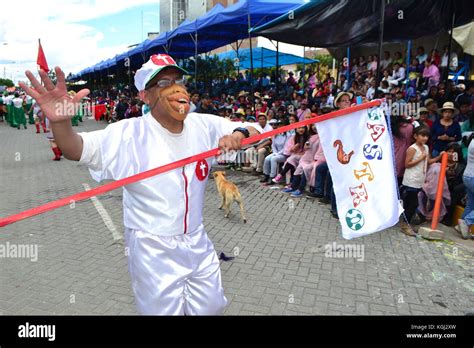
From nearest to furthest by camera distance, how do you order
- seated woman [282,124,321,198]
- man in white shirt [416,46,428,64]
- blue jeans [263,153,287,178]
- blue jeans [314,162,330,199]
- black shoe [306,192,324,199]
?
blue jeans [314,162,330,199], black shoe [306,192,324,199], seated woman [282,124,321,198], blue jeans [263,153,287,178], man in white shirt [416,46,428,64]

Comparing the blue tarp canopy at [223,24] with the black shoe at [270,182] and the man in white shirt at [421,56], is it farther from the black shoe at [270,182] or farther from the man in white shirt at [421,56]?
the black shoe at [270,182]

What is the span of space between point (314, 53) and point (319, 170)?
2819 centimetres

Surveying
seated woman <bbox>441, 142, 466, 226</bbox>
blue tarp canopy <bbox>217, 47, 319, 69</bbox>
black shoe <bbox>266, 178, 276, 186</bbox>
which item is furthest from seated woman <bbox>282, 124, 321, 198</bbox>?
blue tarp canopy <bbox>217, 47, 319, 69</bbox>

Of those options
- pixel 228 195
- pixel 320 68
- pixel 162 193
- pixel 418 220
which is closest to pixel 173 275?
pixel 162 193

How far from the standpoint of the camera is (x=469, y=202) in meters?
5.48

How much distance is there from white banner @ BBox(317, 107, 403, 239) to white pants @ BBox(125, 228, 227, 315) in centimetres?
109

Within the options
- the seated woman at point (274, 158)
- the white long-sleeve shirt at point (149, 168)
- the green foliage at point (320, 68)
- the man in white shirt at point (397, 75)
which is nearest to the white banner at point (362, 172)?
the white long-sleeve shirt at point (149, 168)

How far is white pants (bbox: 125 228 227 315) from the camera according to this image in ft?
7.18

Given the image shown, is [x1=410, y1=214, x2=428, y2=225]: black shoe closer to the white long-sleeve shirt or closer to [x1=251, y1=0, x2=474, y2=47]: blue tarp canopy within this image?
[x1=251, y1=0, x2=474, y2=47]: blue tarp canopy

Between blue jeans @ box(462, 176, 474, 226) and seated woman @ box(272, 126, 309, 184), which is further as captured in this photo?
seated woman @ box(272, 126, 309, 184)

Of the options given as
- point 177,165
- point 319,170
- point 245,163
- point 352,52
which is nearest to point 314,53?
point 352,52

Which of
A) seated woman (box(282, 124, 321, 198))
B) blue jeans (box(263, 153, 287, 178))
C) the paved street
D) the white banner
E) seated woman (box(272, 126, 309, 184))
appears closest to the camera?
the white banner

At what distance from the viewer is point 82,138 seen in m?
1.97

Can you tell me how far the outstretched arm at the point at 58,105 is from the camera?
1.81 meters
